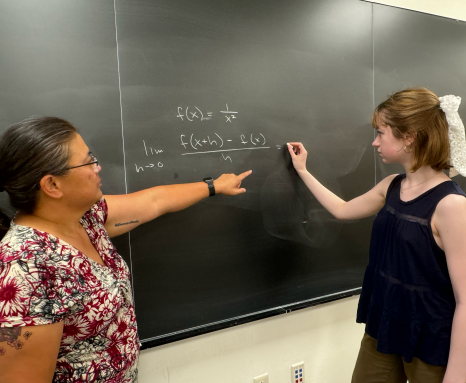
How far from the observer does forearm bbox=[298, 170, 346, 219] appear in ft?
5.04

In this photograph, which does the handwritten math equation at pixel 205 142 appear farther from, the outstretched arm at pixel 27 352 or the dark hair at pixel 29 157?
the outstretched arm at pixel 27 352

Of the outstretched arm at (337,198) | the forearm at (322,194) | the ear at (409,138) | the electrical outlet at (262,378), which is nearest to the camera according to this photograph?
the ear at (409,138)

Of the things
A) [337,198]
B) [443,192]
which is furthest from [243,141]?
[443,192]

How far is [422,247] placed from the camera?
1.16 meters

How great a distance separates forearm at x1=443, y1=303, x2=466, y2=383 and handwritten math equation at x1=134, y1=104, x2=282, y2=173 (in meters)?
0.88

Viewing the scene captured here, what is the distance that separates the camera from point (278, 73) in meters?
1.50

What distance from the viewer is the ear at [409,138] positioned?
1183 mm

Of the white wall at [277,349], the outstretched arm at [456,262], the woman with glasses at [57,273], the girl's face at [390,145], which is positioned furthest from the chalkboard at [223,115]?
the outstretched arm at [456,262]

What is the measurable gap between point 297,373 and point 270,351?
0.20m

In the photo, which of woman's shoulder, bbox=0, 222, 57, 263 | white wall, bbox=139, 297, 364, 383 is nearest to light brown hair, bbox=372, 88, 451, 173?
white wall, bbox=139, 297, 364, 383

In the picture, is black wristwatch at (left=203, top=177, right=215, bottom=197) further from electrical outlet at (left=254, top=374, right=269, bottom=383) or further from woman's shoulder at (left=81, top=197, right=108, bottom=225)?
electrical outlet at (left=254, top=374, right=269, bottom=383)

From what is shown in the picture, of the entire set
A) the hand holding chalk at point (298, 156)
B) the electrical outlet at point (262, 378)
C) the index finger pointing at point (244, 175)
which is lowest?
the electrical outlet at point (262, 378)

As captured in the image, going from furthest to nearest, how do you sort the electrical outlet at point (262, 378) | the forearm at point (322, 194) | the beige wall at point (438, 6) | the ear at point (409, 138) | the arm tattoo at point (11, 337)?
1. the beige wall at point (438, 6)
2. the electrical outlet at point (262, 378)
3. the forearm at point (322, 194)
4. the ear at point (409, 138)
5. the arm tattoo at point (11, 337)

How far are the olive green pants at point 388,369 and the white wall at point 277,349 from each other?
39 centimetres
